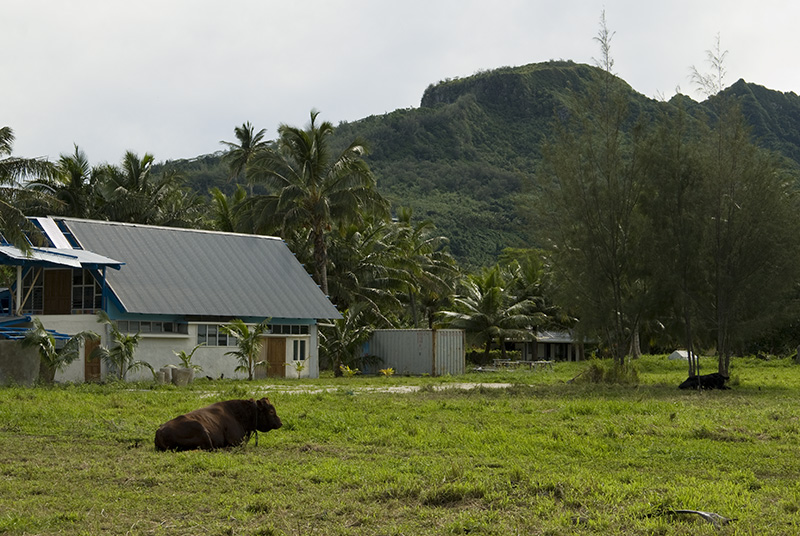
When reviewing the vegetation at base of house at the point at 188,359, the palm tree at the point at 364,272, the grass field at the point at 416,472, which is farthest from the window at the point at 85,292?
the grass field at the point at 416,472

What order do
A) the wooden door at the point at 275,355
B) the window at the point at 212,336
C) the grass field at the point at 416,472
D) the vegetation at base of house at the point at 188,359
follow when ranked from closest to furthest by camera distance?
the grass field at the point at 416,472 → the vegetation at base of house at the point at 188,359 → the window at the point at 212,336 → the wooden door at the point at 275,355

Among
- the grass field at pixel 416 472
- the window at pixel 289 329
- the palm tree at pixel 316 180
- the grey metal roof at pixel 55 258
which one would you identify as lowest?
the grass field at pixel 416 472

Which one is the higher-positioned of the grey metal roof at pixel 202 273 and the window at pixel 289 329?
the grey metal roof at pixel 202 273

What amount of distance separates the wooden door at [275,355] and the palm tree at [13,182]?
9944 mm

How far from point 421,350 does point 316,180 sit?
29.9 feet

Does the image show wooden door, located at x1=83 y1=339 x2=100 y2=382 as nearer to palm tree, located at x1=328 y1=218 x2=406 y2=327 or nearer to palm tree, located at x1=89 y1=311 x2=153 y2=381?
palm tree, located at x1=89 y1=311 x2=153 y2=381

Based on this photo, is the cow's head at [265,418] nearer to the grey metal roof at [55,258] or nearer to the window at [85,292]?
the grey metal roof at [55,258]

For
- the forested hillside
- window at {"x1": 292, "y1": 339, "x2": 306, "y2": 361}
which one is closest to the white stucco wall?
window at {"x1": 292, "y1": 339, "x2": 306, "y2": 361}

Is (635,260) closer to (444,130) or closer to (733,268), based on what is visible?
(733,268)

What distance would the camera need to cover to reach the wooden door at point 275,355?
33.9 metres

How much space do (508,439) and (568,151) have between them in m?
16.8

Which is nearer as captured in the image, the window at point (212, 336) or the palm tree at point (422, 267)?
the window at point (212, 336)

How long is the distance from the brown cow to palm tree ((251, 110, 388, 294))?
2641 cm

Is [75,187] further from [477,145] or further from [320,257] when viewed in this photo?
[477,145]
